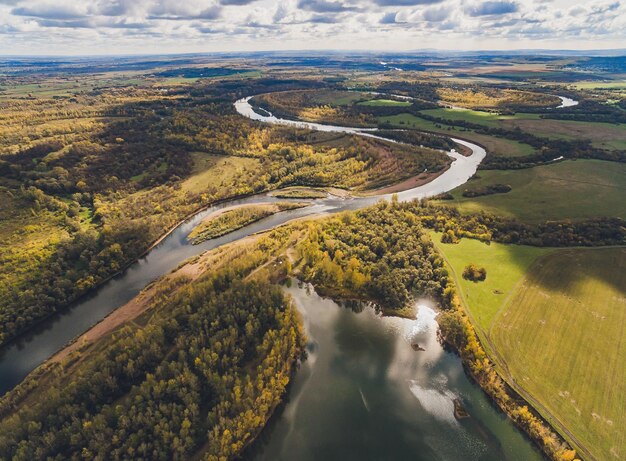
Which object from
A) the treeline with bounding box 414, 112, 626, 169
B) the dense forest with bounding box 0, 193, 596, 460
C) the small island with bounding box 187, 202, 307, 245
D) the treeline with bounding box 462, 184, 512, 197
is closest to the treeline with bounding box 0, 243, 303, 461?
the dense forest with bounding box 0, 193, 596, 460

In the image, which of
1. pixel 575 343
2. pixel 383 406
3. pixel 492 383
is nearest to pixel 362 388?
pixel 383 406

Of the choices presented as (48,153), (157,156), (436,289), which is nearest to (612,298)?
(436,289)

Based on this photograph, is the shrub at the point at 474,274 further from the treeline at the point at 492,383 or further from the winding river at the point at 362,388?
the winding river at the point at 362,388

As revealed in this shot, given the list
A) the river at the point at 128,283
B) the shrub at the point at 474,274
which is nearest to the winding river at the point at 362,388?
the river at the point at 128,283

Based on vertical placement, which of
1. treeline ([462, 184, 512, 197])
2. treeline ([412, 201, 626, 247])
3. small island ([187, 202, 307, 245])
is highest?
treeline ([412, 201, 626, 247])

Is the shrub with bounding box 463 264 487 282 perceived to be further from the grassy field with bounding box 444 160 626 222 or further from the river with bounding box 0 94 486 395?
the river with bounding box 0 94 486 395

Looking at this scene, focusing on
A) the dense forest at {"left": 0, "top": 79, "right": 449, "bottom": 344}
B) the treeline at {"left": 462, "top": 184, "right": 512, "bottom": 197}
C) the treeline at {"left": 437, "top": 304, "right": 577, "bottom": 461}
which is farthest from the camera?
the treeline at {"left": 462, "top": 184, "right": 512, "bottom": 197}
